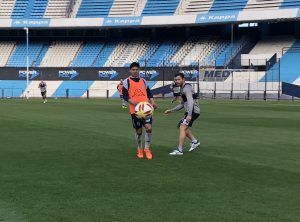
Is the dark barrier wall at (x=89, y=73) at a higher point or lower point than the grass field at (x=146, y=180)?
higher

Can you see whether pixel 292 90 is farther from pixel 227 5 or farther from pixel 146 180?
pixel 146 180

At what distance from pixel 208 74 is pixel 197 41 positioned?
1013 centimetres

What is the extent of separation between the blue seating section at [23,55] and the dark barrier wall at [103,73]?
8.80ft

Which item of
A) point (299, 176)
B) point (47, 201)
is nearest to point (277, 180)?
point (299, 176)

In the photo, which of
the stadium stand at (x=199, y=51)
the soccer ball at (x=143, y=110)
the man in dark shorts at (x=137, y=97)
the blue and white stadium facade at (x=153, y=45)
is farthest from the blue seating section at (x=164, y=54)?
the soccer ball at (x=143, y=110)

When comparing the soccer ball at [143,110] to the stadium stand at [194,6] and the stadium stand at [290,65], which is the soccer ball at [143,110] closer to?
the stadium stand at [290,65]

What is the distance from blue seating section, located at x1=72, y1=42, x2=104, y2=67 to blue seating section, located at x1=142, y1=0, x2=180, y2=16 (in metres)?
7.40

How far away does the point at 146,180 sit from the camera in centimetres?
916

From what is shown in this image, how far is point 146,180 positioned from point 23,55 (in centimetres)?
6245

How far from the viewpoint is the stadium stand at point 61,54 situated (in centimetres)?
6706

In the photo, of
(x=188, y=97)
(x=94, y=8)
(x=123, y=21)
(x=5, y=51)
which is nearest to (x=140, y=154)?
(x=188, y=97)

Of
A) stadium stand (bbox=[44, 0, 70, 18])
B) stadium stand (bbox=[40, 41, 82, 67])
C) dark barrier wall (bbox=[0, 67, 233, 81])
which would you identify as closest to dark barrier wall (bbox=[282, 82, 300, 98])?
dark barrier wall (bbox=[0, 67, 233, 81])

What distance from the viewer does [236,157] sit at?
1223 cm

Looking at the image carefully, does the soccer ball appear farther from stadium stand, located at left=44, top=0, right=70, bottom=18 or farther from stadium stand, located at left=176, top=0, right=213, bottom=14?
stadium stand, located at left=44, top=0, right=70, bottom=18
